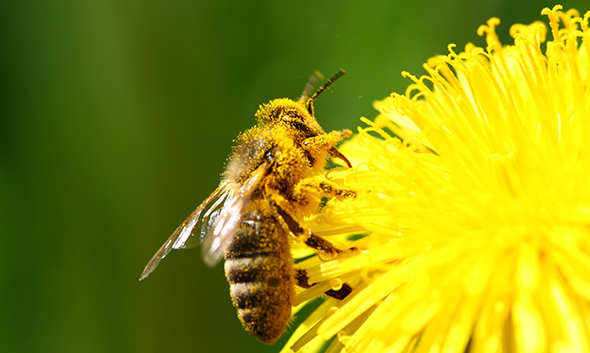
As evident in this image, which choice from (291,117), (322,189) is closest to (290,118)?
(291,117)

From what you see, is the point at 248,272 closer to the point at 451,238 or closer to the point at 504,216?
the point at 451,238

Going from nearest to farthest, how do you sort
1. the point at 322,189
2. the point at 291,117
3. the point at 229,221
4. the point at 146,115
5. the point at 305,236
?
1. the point at 229,221
2. the point at 305,236
3. the point at 322,189
4. the point at 291,117
5. the point at 146,115

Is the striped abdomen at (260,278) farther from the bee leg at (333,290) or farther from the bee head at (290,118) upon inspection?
the bee head at (290,118)

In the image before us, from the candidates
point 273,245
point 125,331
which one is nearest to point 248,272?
point 273,245

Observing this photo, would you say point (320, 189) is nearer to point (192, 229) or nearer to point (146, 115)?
point (192, 229)

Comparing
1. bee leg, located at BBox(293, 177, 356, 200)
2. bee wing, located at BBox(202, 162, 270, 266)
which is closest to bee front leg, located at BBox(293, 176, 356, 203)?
bee leg, located at BBox(293, 177, 356, 200)

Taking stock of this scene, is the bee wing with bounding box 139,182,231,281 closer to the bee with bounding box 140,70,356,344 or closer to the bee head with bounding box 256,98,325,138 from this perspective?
the bee with bounding box 140,70,356,344
